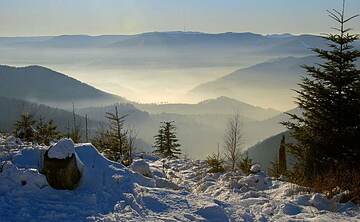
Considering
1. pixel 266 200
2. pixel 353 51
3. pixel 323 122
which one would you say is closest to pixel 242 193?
pixel 266 200

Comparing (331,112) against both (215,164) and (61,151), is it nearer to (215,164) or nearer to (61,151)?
(215,164)

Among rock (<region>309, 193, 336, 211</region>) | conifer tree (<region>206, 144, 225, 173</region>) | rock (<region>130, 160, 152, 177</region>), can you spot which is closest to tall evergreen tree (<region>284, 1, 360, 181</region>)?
conifer tree (<region>206, 144, 225, 173</region>)

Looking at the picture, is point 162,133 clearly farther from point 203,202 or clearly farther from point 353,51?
point 203,202

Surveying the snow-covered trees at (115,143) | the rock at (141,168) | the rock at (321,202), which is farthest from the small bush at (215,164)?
the rock at (321,202)

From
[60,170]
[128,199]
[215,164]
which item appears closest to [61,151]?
[60,170]

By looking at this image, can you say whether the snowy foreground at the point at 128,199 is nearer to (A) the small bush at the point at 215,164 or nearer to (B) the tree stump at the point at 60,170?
(B) the tree stump at the point at 60,170

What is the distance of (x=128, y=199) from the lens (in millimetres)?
7906

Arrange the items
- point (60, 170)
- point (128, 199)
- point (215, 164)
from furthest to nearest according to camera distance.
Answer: point (215, 164), point (128, 199), point (60, 170)

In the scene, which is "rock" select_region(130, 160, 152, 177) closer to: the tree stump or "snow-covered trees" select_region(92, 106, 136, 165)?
"snow-covered trees" select_region(92, 106, 136, 165)

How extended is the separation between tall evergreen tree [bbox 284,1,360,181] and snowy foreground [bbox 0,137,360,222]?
18.1ft

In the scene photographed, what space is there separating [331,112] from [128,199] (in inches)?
420

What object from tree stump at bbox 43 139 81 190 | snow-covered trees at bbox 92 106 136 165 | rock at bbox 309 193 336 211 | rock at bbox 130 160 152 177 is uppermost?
tree stump at bbox 43 139 81 190

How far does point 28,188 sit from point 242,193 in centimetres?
480

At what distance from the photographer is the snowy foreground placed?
7.21m
